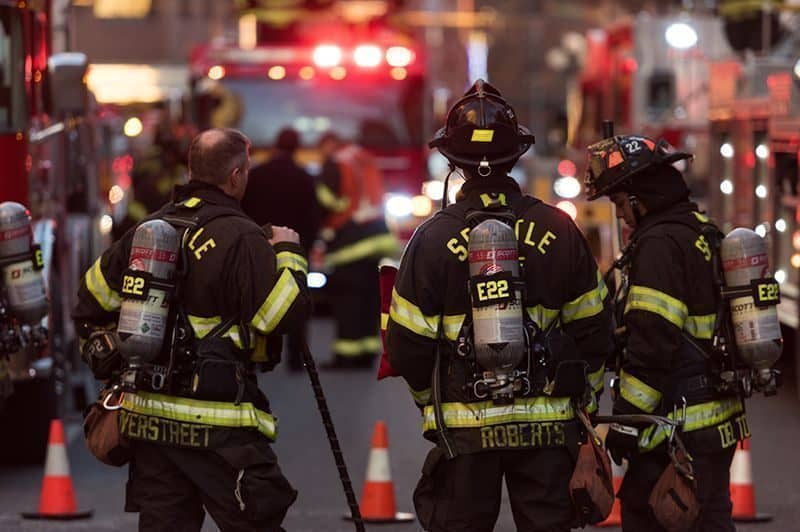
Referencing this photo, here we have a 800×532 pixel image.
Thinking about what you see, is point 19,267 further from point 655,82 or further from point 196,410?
point 655,82

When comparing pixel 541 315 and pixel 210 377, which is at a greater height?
pixel 541 315

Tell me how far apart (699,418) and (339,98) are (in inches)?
524

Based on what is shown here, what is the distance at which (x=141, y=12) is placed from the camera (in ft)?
153

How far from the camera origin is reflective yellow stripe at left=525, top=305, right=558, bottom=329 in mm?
5992

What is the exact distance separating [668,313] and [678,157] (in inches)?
23.5

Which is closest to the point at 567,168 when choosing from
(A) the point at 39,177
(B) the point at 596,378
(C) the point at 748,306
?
(A) the point at 39,177

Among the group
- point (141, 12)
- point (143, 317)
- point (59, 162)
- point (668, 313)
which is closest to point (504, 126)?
point (668, 313)

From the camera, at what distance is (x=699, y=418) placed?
6531 mm

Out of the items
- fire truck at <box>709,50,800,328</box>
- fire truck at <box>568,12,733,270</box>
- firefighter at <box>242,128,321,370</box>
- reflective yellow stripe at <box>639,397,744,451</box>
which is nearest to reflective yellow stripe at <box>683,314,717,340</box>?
reflective yellow stripe at <box>639,397,744,451</box>

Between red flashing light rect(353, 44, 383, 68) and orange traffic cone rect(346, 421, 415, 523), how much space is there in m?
10.8

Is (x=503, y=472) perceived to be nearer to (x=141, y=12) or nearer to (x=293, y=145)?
(x=293, y=145)

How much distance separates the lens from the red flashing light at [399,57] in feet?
64.0

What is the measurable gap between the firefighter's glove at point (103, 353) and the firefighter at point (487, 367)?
3.13ft

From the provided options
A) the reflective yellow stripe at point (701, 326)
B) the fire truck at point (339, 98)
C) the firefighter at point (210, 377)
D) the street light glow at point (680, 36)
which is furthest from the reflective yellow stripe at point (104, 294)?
the street light glow at point (680, 36)
